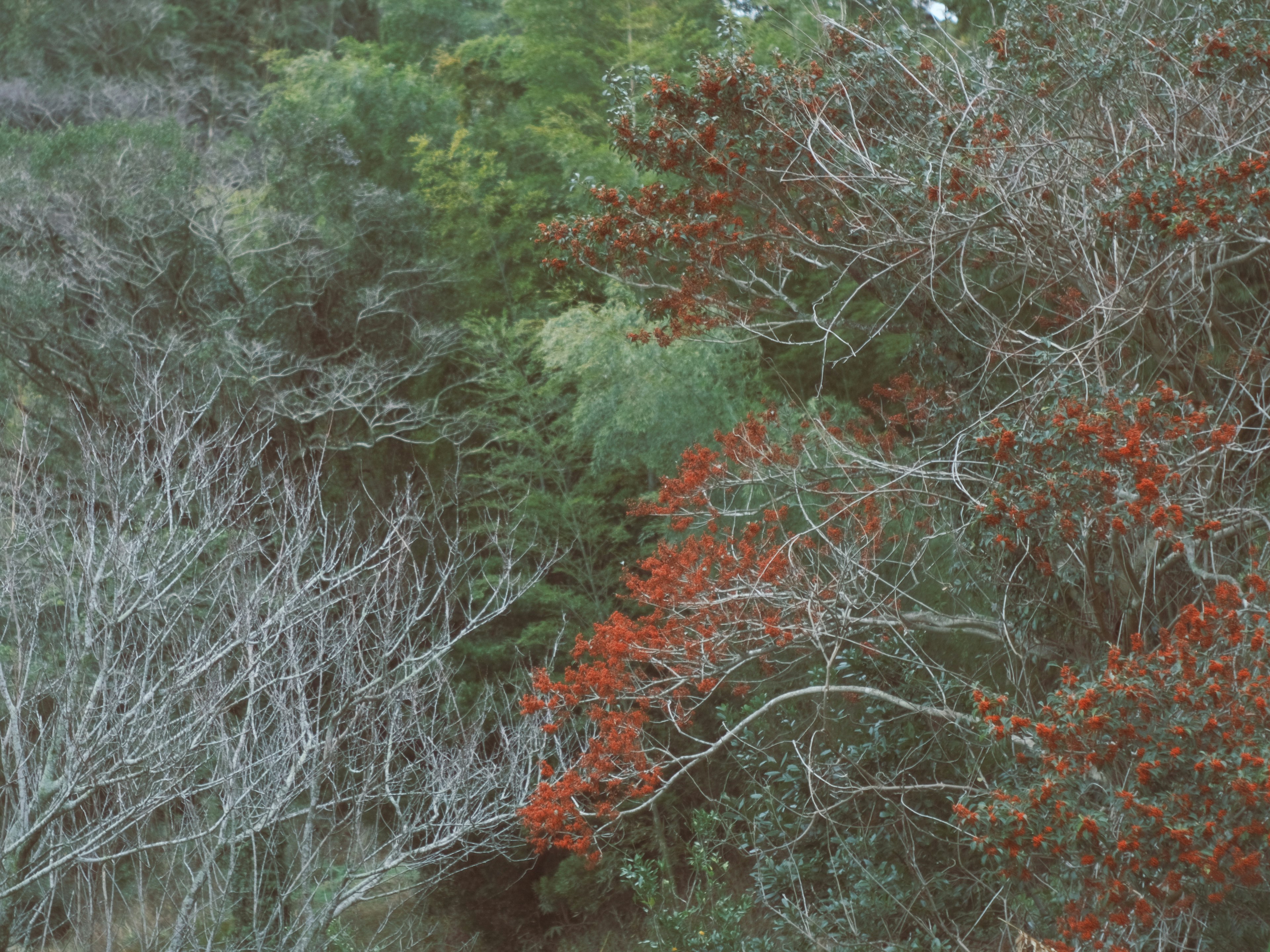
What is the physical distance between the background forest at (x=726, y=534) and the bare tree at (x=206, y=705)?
7 cm

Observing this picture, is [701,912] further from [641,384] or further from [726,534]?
[641,384]

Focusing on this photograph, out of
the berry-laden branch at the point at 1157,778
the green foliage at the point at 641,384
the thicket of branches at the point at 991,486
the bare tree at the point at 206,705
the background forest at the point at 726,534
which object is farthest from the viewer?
the green foliage at the point at 641,384

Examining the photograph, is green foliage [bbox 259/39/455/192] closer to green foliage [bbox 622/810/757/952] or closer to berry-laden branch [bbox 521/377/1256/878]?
berry-laden branch [bbox 521/377/1256/878]

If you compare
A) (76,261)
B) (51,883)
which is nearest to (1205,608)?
(51,883)

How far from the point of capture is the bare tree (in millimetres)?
5336

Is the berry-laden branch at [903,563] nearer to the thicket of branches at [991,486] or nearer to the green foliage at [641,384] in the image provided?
the thicket of branches at [991,486]

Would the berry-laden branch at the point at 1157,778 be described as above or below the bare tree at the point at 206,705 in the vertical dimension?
above

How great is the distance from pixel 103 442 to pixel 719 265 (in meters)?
3.48

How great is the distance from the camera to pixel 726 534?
7.05 m

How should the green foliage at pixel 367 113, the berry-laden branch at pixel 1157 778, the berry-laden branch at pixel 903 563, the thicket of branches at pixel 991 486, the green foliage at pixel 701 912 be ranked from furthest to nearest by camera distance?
the green foliage at pixel 367 113, the green foliage at pixel 701 912, the berry-laden branch at pixel 903 563, the thicket of branches at pixel 991 486, the berry-laden branch at pixel 1157 778

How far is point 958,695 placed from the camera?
Answer: 6477 mm

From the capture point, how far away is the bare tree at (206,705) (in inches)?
210

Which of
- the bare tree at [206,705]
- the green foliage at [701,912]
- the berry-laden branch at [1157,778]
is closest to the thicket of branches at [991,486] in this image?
the berry-laden branch at [1157,778]

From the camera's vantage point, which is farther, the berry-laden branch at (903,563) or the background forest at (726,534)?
the background forest at (726,534)
